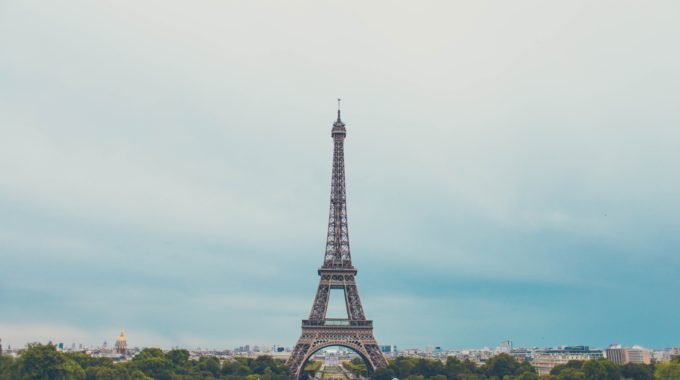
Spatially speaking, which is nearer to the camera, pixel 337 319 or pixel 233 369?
pixel 337 319

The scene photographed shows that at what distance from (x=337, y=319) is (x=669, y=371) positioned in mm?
36212

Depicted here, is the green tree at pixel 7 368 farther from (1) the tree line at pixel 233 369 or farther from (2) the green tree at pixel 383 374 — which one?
(2) the green tree at pixel 383 374

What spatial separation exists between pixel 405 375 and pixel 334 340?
12.2 meters

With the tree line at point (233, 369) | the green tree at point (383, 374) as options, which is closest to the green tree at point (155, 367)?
the tree line at point (233, 369)

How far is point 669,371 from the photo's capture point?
6078 cm

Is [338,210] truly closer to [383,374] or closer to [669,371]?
[383,374]

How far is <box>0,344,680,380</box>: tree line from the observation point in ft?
187

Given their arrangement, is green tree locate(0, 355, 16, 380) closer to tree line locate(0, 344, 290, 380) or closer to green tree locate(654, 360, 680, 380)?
tree line locate(0, 344, 290, 380)

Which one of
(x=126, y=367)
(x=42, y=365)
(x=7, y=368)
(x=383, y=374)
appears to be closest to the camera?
(x=42, y=365)

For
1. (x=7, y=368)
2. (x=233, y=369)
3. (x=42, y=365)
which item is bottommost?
(x=233, y=369)

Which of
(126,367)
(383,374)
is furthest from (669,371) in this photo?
(126,367)

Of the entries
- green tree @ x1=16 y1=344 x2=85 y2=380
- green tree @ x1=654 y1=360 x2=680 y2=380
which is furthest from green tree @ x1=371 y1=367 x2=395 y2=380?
green tree @ x1=16 y1=344 x2=85 y2=380

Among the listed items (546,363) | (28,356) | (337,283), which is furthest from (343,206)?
(546,363)

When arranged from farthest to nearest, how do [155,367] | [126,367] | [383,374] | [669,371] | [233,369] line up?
[233,369] → [155,367] → [383,374] → [126,367] → [669,371]
